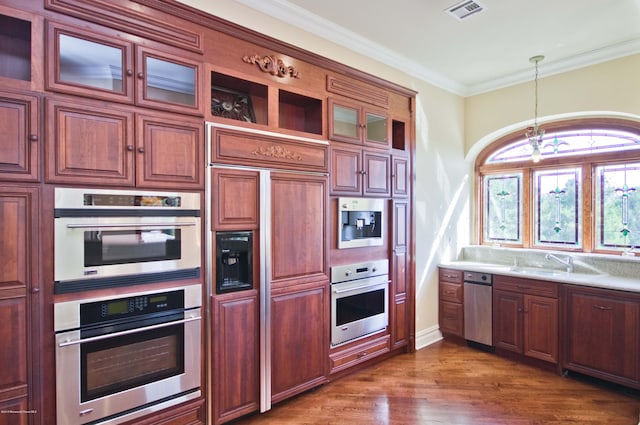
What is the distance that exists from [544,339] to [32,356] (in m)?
4.05

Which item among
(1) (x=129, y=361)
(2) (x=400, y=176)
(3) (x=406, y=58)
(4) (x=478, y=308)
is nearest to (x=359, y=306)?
(2) (x=400, y=176)

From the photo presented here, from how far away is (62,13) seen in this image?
1876 millimetres

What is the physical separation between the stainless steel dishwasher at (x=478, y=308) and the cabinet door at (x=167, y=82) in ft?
10.9

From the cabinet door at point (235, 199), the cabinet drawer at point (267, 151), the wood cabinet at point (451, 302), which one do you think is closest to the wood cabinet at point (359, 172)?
the cabinet drawer at point (267, 151)

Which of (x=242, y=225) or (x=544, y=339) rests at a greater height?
(x=242, y=225)

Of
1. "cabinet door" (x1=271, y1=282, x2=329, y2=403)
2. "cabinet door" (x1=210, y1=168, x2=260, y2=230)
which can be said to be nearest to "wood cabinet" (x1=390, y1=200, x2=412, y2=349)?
"cabinet door" (x1=271, y1=282, x2=329, y2=403)

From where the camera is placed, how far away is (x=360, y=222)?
11.0 ft

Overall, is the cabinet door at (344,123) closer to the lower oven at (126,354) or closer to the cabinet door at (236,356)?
the cabinet door at (236,356)

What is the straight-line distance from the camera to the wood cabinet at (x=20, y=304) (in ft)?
5.73

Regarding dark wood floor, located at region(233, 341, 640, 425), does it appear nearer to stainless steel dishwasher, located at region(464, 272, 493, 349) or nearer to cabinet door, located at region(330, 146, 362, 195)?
stainless steel dishwasher, located at region(464, 272, 493, 349)

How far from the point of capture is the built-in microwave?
3188 mm

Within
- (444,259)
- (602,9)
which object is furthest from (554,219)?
(602,9)

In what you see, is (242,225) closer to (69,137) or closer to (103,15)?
(69,137)

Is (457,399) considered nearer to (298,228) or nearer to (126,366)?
(298,228)
